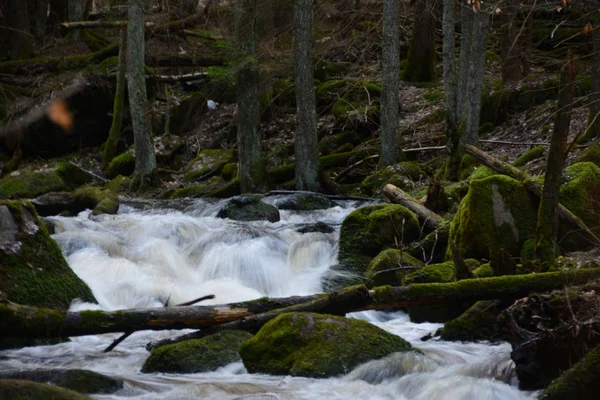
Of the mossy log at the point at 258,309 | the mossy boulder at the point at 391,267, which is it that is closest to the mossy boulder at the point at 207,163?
the mossy boulder at the point at 391,267

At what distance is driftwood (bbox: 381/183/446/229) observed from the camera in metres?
11.0

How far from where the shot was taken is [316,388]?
19.9 ft

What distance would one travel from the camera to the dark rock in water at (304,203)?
15.4 metres

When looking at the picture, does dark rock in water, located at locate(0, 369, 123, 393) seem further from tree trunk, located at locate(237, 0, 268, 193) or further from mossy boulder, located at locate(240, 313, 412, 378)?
tree trunk, located at locate(237, 0, 268, 193)

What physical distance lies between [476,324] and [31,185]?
13480 mm

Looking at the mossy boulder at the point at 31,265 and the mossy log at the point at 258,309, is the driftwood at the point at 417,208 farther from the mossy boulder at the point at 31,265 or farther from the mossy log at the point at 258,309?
the mossy boulder at the point at 31,265

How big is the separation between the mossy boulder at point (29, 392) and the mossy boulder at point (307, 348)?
2105 mm

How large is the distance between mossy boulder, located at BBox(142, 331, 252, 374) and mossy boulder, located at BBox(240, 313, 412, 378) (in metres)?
0.18

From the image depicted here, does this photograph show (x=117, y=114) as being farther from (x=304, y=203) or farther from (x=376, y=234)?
(x=376, y=234)

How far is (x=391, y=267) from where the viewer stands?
30.9 feet

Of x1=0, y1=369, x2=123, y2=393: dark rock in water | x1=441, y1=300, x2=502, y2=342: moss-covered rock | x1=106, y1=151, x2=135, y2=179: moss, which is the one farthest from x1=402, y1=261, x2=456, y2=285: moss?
x1=106, y1=151, x2=135, y2=179: moss

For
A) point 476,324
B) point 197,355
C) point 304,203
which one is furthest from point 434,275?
point 304,203

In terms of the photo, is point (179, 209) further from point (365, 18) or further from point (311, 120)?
point (365, 18)

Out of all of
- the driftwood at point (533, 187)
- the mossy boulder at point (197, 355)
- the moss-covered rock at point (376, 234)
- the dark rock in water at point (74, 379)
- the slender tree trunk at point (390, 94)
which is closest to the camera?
the dark rock in water at point (74, 379)
